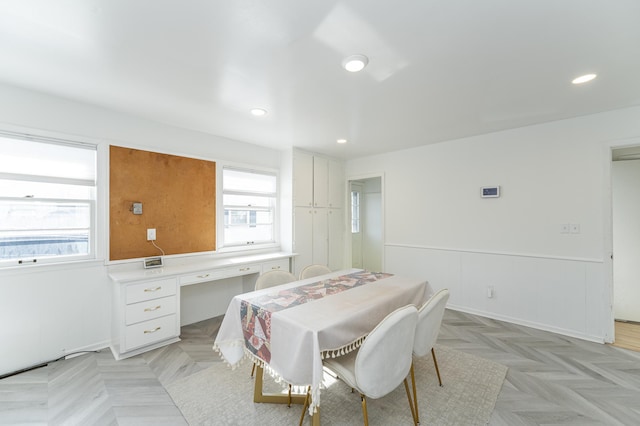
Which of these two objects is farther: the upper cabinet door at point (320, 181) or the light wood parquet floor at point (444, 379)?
the upper cabinet door at point (320, 181)

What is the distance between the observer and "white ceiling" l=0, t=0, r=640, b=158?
57.5 inches

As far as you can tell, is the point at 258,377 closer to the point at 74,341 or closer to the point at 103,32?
the point at 74,341

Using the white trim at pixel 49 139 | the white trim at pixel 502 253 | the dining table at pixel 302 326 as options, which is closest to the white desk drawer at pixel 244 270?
the dining table at pixel 302 326

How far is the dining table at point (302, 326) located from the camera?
1530mm

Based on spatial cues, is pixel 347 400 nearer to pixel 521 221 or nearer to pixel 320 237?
pixel 320 237

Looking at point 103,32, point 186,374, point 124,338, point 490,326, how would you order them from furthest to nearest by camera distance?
point 490,326 < point 124,338 < point 186,374 < point 103,32

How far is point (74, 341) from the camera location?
8.58 ft

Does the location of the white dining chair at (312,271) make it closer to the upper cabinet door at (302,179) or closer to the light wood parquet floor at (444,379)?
the light wood parquet floor at (444,379)

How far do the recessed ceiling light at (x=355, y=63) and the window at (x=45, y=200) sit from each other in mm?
2737

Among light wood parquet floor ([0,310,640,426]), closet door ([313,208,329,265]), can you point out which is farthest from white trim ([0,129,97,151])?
closet door ([313,208,329,265])

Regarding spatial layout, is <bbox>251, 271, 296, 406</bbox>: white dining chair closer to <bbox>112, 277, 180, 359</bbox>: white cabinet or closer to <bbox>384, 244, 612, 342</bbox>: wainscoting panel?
<bbox>112, 277, 180, 359</bbox>: white cabinet

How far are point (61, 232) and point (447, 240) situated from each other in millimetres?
4709

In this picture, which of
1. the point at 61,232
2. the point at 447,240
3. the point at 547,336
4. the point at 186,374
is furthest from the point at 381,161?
the point at 61,232

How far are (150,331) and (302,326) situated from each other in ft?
6.83
